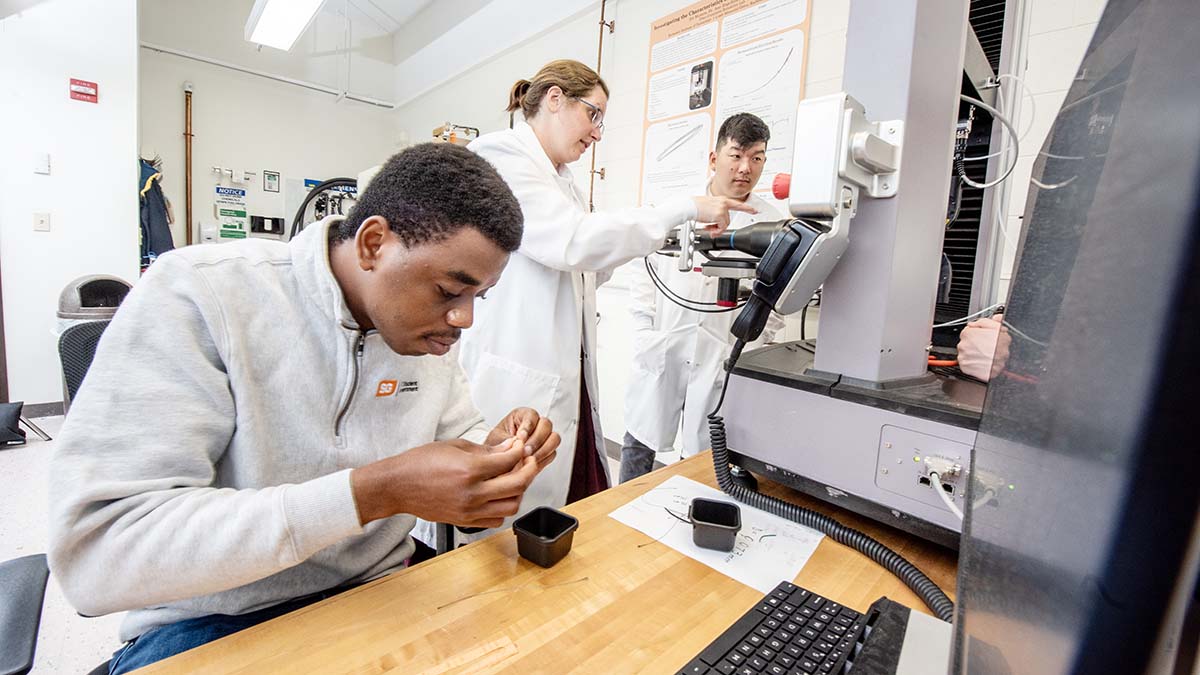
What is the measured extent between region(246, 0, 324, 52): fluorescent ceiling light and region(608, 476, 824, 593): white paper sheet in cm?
375

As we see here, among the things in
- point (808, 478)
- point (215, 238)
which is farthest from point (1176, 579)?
point (215, 238)

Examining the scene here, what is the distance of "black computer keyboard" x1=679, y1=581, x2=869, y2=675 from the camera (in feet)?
1.59

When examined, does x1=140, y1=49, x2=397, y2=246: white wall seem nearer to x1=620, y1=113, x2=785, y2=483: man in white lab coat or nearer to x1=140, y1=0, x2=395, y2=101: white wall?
x1=140, y1=0, x2=395, y2=101: white wall

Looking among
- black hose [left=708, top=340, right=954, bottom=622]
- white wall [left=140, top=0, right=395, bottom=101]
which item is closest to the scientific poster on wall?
black hose [left=708, top=340, right=954, bottom=622]

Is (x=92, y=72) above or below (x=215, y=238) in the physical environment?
above

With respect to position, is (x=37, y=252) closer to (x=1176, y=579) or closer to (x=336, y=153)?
(x=336, y=153)

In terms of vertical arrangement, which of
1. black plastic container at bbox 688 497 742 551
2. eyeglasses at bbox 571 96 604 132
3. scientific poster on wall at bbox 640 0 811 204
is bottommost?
black plastic container at bbox 688 497 742 551

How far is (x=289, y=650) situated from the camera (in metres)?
0.52

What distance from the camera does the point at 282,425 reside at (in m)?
0.69

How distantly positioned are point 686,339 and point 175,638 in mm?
1476

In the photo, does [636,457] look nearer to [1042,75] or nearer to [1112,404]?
[1042,75]

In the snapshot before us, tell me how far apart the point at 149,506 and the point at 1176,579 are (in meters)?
0.69

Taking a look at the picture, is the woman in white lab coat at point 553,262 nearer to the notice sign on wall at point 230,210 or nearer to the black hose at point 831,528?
the black hose at point 831,528

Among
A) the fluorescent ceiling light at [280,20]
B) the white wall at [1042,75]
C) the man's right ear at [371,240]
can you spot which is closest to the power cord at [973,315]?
the white wall at [1042,75]
